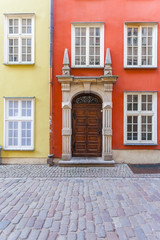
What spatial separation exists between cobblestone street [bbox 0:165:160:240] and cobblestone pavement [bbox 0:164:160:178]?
0.03 m

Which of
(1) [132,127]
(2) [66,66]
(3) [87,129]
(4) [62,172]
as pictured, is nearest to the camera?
(4) [62,172]

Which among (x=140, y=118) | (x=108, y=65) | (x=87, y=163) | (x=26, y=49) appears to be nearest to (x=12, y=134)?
(x=87, y=163)

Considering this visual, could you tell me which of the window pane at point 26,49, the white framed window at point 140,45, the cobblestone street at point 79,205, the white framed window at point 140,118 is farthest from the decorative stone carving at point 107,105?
the window pane at point 26,49

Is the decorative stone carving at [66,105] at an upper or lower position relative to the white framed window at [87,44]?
lower

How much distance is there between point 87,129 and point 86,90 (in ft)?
5.89

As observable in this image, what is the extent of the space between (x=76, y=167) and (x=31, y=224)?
3.51 m

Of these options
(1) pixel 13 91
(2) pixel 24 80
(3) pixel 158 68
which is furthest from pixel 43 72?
(3) pixel 158 68

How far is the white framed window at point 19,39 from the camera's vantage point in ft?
22.7

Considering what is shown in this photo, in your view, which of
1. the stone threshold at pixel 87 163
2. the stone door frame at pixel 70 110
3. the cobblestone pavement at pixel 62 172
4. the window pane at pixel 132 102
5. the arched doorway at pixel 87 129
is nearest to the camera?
the cobblestone pavement at pixel 62 172

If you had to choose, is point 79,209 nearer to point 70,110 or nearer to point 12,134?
point 70,110

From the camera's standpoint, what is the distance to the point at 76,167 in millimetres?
6309

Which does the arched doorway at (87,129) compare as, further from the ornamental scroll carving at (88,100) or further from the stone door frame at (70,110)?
the stone door frame at (70,110)

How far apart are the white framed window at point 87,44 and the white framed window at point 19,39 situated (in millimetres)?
1952

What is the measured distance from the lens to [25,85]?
6.89 m
